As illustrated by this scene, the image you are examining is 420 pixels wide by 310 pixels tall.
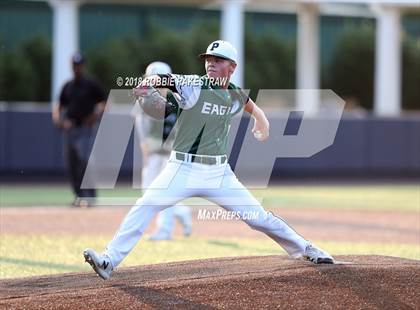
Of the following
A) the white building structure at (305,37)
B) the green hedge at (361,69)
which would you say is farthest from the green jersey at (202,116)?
the green hedge at (361,69)

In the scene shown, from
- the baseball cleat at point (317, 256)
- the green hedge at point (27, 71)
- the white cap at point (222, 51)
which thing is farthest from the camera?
the green hedge at point (27, 71)

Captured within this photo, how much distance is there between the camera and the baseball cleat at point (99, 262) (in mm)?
7457

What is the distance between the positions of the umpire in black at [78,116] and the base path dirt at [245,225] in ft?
1.87

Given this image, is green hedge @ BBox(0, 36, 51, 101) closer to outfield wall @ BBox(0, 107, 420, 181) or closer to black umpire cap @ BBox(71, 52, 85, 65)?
outfield wall @ BBox(0, 107, 420, 181)

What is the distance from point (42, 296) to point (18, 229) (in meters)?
6.05

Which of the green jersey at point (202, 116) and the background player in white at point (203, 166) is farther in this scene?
the green jersey at point (202, 116)

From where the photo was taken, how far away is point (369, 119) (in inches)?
966

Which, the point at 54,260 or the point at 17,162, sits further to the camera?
the point at 17,162

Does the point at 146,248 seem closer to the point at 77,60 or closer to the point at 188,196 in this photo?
the point at 188,196

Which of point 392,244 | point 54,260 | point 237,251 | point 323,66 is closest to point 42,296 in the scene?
point 54,260

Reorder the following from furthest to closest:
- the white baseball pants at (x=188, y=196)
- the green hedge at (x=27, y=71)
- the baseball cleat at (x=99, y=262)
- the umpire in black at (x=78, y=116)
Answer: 1. the green hedge at (x=27, y=71)
2. the umpire in black at (x=78, y=116)
3. the white baseball pants at (x=188, y=196)
4. the baseball cleat at (x=99, y=262)

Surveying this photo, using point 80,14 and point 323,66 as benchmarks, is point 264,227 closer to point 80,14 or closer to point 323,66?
point 80,14

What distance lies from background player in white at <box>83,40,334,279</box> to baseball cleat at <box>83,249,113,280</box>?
54mm

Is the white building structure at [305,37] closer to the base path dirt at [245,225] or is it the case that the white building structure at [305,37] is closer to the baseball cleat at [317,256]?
the base path dirt at [245,225]
